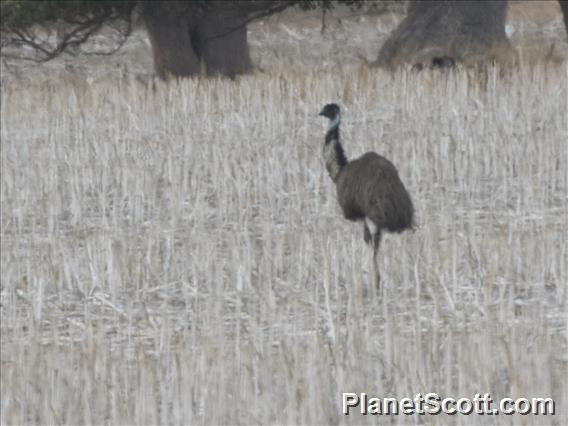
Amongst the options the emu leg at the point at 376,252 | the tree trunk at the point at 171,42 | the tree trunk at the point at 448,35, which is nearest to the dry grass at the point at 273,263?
the emu leg at the point at 376,252

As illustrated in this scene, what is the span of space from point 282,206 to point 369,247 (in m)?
2.27

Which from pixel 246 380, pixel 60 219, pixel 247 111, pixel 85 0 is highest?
pixel 85 0

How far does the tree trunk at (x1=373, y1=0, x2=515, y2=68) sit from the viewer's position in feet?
69.7

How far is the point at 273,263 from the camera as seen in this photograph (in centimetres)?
820

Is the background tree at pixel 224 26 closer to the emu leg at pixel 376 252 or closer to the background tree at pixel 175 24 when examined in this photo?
the background tree at pixel 175 24

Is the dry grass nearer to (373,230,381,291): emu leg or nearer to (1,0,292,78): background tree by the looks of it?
(373,230,381,291): emu leg

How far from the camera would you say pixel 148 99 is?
16422mm

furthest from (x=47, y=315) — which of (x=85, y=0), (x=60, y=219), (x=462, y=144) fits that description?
(x=85, y=0)

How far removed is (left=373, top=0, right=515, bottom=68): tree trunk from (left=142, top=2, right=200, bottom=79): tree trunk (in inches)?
112

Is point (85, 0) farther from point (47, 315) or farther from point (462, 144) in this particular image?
point (47, 315)

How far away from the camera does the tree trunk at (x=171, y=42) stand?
2227cm

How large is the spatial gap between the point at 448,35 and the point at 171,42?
13.7ft

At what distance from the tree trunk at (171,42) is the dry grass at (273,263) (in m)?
6.70

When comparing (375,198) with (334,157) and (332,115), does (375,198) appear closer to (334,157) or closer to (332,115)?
(334,157)
